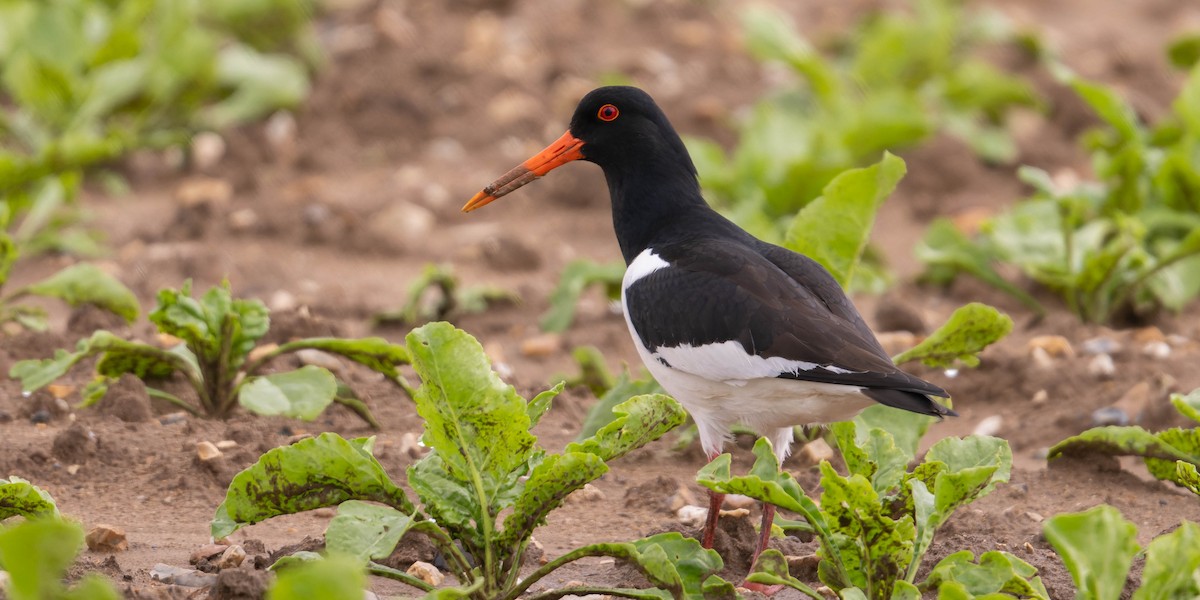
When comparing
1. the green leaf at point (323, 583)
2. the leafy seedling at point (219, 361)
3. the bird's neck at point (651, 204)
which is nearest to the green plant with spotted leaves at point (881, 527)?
the green leaf at point (323, 583)

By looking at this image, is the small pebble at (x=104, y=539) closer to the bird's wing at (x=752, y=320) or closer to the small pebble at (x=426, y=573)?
the small pebble at (x=426, y=573)

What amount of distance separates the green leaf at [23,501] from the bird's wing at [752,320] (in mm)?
1801

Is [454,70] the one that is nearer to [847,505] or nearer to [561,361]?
[561,361]

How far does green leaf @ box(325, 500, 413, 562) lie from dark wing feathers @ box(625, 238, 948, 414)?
1.15 m

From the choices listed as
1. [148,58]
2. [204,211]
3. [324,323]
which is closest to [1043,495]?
[324,323]

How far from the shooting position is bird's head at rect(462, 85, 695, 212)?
17.6 feet

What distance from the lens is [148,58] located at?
848 cm

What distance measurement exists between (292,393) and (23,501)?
1123 mm

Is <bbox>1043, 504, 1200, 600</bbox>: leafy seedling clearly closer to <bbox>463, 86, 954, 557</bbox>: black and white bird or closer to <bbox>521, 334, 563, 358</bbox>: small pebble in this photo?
<bbox>463, 86, 954, 557</bbox>: black and white bird

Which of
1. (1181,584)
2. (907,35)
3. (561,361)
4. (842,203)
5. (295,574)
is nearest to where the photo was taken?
(295,574)

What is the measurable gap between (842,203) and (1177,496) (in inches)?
57.6

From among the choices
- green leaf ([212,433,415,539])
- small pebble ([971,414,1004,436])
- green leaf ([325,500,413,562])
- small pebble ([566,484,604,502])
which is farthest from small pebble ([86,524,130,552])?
small pebble ([971,414,1004,436])

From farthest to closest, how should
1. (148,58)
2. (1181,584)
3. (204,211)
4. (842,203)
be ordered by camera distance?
1. (148,58)
2. (204,211)
3. (842,203)
4. (1181,584)

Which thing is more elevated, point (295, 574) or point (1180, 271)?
point (295, 574)
